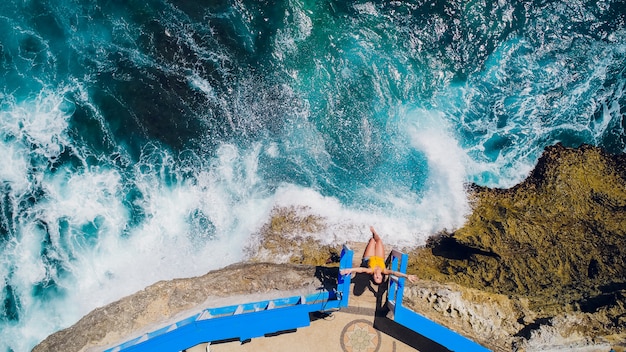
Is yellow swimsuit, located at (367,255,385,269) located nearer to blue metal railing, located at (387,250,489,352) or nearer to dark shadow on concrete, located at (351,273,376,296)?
blue metal railing, located at (387,250,489,352)

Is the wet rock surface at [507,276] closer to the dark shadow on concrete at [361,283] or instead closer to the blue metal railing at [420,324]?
the blue metal railing at [420,324]

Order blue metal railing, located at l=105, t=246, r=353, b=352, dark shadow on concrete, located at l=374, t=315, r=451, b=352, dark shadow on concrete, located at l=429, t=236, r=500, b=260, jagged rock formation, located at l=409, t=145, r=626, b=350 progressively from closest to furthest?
blue metal railing, located at l=105, t=246, r=353, b=352 < jagged rock formation, located at l=409, t=145, r=626, b=350 < dark shadow on concrete, located at l=374, t=315, r=451, b=352 < dark shadow on concrete, located at l=429, t=236, r=500, b=260

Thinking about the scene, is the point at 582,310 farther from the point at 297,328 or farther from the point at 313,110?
the point at 313,110

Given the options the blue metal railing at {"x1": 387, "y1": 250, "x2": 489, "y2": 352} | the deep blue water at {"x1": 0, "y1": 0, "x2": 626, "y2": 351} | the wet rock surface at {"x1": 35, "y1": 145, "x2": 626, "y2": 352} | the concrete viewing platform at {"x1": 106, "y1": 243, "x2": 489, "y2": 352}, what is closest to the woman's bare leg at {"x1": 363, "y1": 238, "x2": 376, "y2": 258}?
the concrete viewing platform at {"x1": 106, "y1": 243, "x2": 489, "y2": 352}

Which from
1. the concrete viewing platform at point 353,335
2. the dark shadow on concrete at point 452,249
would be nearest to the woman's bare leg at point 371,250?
the concrete viewing platform at point 353,335

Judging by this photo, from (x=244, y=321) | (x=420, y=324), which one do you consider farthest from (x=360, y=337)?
(x=244, y=321)
